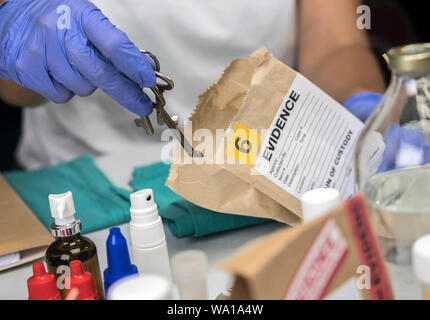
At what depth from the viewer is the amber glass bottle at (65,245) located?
57 cm

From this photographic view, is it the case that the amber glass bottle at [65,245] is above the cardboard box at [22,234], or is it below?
above

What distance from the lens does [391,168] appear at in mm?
555

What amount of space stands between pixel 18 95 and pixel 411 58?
40.7 inches

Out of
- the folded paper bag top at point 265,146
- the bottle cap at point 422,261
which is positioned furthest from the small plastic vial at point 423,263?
the folded paper bag top at point 265,146

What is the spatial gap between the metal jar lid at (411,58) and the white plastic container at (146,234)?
11.7 inches

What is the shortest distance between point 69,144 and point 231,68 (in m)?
0.74

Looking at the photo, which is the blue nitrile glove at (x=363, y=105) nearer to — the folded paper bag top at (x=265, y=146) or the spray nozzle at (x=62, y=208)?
the folded paper bag top at (x=265, y=146)

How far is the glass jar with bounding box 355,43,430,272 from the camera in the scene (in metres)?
0.48

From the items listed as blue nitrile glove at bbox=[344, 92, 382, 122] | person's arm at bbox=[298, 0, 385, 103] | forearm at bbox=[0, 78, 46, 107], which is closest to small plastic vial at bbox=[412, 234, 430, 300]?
blue nitrile glove at bbox=[344, 92, 382, 122]

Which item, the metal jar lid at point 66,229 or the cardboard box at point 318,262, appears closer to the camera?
the cardboard box at point 318,262

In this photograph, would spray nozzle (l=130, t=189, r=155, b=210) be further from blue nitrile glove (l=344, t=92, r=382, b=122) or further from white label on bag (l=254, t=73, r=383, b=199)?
blue nitrile glove (l=344, t=92, r=382, b=122)

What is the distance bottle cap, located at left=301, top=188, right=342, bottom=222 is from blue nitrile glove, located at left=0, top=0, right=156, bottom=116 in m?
0.30

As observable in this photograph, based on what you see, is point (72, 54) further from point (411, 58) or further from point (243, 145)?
point (411, 58)

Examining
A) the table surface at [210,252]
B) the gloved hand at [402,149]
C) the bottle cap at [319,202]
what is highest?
the gloved hand at [402,149]
